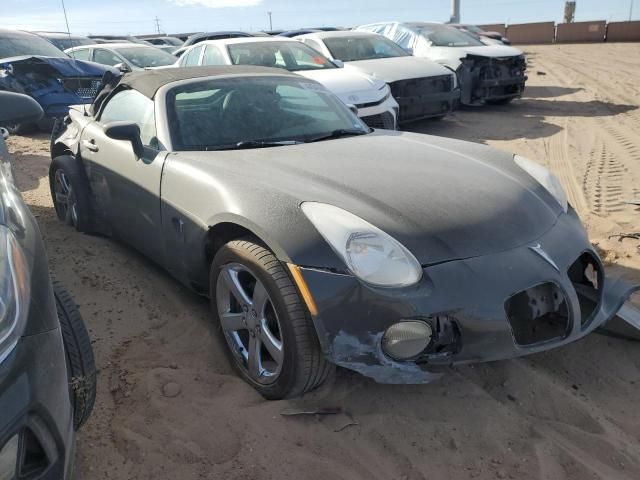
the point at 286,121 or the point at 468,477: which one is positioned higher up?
the point at 286,121

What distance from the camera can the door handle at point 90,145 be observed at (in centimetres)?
394

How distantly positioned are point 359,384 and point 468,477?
26.7 inches

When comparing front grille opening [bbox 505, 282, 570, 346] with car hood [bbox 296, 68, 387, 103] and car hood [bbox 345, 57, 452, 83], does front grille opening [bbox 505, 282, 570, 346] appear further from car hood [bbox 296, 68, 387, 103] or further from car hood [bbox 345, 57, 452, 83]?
car hood [bbox 345, 57, 452, 83]

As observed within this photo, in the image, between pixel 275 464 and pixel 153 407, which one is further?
pixel 153 407

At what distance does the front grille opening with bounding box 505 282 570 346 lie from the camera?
2379mm

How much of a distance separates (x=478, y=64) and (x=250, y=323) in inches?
334

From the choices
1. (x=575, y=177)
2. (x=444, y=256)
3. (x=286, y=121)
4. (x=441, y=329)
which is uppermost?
(x=286, y=121)

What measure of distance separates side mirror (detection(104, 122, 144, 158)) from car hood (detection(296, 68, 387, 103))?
390 centimetres

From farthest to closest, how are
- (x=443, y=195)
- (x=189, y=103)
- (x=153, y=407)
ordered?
(x=189, y=103) → (x=443, y=195) → (x=153, y=407)

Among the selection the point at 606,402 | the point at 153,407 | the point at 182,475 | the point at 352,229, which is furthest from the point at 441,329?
the point at 153,407

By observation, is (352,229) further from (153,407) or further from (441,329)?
(153,407)

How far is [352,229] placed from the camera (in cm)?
233

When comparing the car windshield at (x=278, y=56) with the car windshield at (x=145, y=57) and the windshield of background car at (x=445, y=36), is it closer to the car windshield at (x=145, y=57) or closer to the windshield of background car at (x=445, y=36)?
the windshield of background car at (x=445, y=36)

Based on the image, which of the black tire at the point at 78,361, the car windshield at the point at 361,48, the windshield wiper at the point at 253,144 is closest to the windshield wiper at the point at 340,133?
the windshield wiper at the point at 253,144
